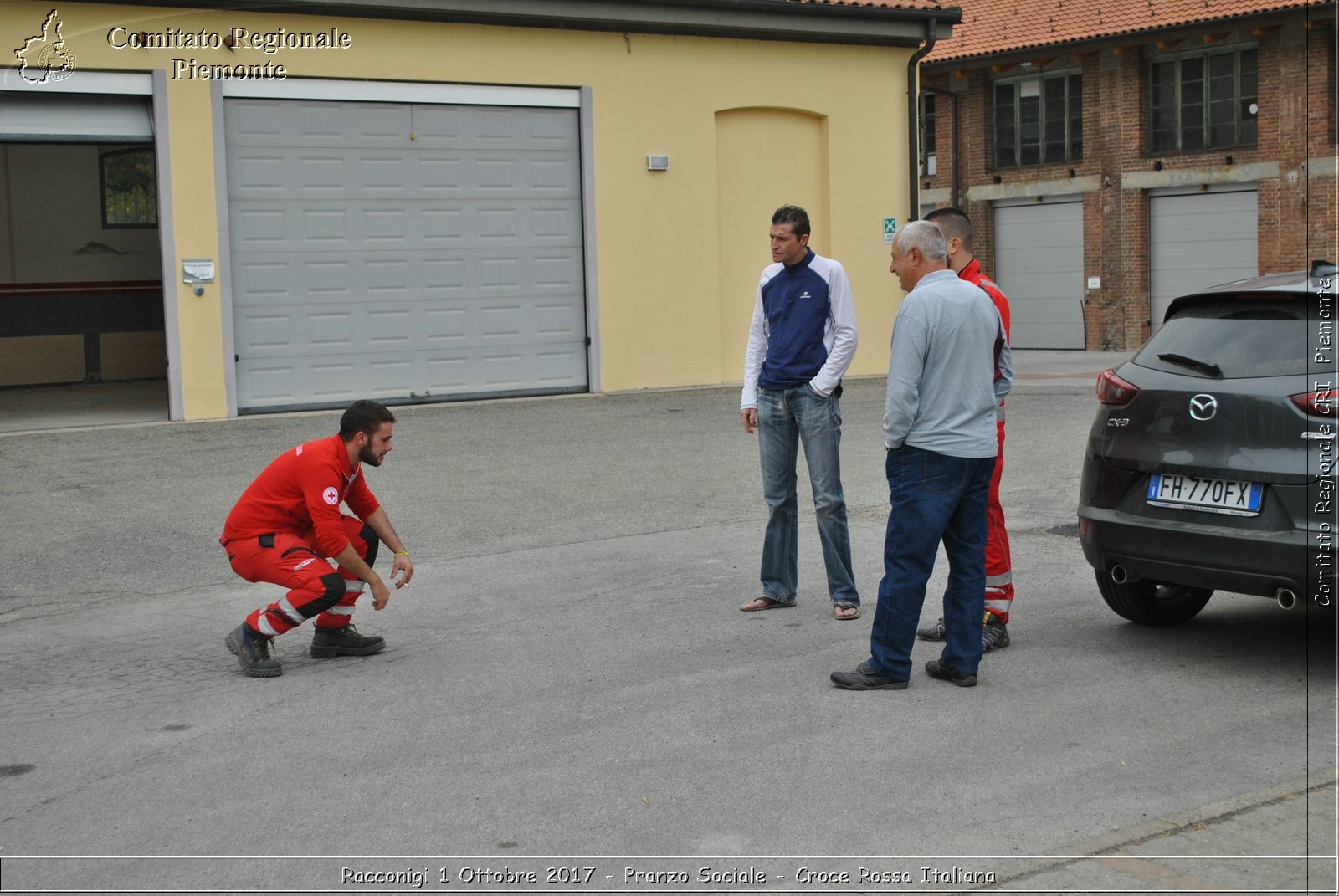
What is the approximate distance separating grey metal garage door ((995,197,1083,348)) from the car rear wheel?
26081 mm

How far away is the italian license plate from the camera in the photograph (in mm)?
5762

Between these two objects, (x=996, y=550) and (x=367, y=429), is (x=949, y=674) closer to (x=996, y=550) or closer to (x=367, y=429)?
(x=996, y=550)

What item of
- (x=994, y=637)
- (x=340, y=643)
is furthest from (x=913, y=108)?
(x=340, y=643)

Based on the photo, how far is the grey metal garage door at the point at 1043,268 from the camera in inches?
1261

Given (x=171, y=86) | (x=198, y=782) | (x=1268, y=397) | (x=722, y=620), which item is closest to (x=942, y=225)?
(x=1268, y=397)

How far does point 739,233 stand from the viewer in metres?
19.6

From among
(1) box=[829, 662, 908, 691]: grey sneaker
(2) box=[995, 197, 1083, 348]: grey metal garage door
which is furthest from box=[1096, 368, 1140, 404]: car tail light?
(2) box=[995, 197, 1083, 348]: grey metal garage door

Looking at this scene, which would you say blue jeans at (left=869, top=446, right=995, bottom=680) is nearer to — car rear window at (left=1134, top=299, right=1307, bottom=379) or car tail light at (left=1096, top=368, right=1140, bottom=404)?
car tail light at (left=1096, top=368, right=1140, bottom=404)

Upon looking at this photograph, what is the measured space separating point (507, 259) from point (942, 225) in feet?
37.7

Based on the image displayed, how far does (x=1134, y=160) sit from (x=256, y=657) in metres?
27.7

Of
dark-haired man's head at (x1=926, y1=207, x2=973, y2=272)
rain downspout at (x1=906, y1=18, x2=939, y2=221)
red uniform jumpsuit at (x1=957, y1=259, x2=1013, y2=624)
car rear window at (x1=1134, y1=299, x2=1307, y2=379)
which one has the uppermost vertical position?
rain downspout at (x1=906, y1=18, x2=939, y2=221)

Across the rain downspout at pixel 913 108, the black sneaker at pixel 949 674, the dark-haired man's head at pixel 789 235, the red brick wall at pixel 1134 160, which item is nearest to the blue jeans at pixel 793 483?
the dark-haired man's head at pixel 789 235

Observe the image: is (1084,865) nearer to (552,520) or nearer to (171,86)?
(552,520)

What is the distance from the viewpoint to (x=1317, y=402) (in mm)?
5586
